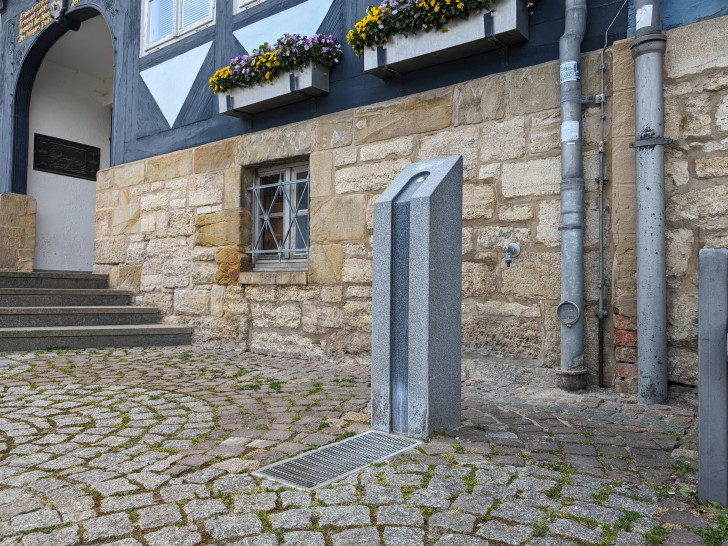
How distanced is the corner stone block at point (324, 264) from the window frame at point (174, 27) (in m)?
3.17

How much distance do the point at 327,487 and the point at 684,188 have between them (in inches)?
114

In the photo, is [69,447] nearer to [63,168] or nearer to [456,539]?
[456,539]

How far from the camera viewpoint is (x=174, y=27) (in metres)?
7.19

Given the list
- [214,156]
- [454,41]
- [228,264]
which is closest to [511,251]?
[454,41]

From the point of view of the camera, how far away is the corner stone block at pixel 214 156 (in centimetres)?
636

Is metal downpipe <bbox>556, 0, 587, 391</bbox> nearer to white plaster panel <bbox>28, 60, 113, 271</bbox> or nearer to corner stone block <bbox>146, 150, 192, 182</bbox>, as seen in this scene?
corner stone block <bbox>146, 150, 192, 182</bbox>

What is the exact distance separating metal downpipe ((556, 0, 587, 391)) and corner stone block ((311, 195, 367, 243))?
185 centimetres

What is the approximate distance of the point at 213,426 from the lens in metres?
3.09

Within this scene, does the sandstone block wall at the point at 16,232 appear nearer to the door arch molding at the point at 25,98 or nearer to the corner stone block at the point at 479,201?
the door arch molding at the point at 25,98

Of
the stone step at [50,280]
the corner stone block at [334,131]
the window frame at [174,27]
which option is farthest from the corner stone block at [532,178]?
the stone step at [50,280]

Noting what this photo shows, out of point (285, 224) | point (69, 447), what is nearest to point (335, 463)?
point (69, 447)

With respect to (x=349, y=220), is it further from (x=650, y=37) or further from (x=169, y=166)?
(x=169, y=166)

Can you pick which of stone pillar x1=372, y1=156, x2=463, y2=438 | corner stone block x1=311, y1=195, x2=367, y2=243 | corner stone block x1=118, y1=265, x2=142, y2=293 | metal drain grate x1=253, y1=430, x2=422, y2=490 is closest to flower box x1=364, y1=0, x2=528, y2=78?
corner stone block x1=311, y1=195, x2=367, y2=243

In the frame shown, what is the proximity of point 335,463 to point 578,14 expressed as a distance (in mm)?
3400
